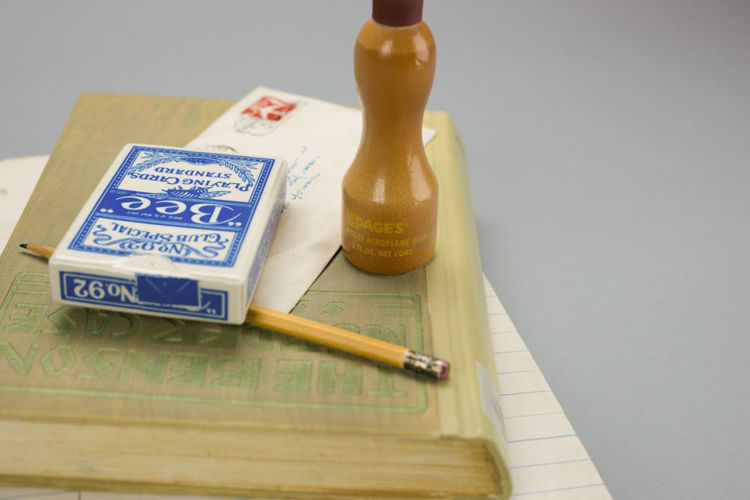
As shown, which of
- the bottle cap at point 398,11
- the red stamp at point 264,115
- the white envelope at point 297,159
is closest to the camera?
the bottle cap at point 398,11

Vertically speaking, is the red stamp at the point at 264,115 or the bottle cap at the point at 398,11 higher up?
the bottle cap at the point at 398,11

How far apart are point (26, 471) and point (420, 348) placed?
0.30 metres

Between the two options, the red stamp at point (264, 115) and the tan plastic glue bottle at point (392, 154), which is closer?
the tan plastic glue bottle at point (392, 154)

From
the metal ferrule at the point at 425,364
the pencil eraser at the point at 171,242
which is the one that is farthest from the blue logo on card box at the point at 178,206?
the metal ferrule at the point at 425,364

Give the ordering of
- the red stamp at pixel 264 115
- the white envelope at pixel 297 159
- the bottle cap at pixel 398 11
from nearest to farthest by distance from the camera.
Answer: the bottle cap at pixel 398 11 → the white envelope at pixel 297 159 → the red stamp at pixel 264 115

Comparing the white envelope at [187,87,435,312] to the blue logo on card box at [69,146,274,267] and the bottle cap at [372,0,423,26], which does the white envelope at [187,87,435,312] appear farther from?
the bottle cap at [372,0,423,26]

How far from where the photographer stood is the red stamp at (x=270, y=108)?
104 centimetres

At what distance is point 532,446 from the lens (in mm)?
788

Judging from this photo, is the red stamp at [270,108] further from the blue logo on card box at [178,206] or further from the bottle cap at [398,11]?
the bottle cap at [398,11]

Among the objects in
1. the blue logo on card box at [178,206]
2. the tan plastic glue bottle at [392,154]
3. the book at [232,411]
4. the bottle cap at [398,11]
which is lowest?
the book at [232,411]

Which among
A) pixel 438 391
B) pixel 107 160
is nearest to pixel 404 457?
pixel 438 391

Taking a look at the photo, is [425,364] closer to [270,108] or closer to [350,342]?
[350,342]

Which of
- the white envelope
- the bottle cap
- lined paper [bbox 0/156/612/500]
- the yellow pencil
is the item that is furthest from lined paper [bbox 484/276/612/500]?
the bottle cap

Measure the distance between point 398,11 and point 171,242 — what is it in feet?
0.80
